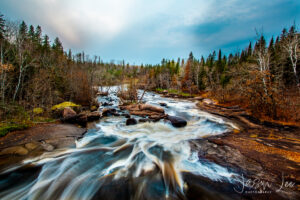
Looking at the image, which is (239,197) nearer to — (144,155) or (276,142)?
(144,155)

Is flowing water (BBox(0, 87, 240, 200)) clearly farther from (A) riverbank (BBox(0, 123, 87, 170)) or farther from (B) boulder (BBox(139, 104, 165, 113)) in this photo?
(B) boulder (BBox(139, 104, 165, 113))

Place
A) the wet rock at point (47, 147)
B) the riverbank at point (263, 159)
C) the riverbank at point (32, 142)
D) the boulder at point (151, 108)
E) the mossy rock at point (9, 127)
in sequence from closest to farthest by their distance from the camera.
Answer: the riverbank at point (263, 159)
the riverbank at point (32, 142)
the wet rock at point (47, 147)
the mossy rock at point (9, 127)
the boulder at point (151, 108)

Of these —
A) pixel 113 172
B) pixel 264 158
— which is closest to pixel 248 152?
pixel 264 158

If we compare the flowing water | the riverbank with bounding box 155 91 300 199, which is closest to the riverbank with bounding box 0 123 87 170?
the flowing water

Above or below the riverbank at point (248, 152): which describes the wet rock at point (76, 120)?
above

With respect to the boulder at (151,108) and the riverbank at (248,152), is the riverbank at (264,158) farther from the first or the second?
the boulder at (151,108)

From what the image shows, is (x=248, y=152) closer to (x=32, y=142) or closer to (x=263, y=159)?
(x=263, y=159)

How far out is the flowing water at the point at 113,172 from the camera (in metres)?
3.45

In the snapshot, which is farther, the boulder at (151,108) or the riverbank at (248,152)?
the boulder at (151,108)

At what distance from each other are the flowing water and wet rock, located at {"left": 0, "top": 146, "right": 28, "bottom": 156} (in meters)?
0.66

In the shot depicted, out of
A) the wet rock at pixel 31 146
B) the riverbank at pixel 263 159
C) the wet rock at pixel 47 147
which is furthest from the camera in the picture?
the wet rock at pixel 47 147

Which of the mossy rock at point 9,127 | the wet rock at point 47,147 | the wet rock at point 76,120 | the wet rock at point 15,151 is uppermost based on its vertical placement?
the mossy rock at point 9,127

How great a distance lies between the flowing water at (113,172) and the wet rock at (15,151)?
2.15ft

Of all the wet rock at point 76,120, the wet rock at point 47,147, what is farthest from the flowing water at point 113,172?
A: the wet rock at point 76,120
